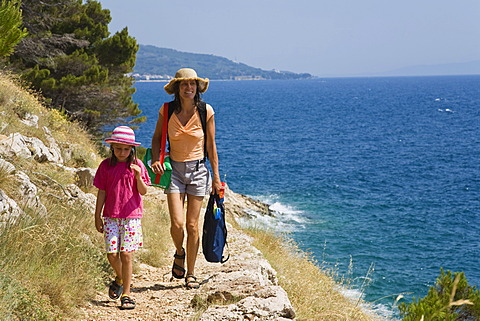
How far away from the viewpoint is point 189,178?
5.42 m

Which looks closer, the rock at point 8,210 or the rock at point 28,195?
the rock at point 8,210

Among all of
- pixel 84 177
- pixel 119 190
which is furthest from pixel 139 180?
pixel 84 177

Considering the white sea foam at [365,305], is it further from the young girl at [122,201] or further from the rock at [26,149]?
the rock at [26,149]

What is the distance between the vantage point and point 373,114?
279 ft

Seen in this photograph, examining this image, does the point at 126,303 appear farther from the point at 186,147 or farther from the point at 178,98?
the point at 178,98

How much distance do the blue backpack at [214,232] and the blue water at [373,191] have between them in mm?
1739

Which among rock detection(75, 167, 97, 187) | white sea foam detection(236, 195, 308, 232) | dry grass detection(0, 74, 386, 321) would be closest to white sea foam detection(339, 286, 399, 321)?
dry grass detection(0, 74, 386, 321)

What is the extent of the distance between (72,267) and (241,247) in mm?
3639

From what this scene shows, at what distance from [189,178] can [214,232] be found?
68 centimetres

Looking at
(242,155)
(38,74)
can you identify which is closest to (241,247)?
(38,74)

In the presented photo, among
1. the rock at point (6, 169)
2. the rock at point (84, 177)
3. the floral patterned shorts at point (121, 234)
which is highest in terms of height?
the rock at point (6, 169)

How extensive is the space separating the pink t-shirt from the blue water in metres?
2.45

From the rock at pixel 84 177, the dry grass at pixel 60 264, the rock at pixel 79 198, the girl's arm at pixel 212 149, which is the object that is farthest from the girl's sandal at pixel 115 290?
the rock at pixel 84 177

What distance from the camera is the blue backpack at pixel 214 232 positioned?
5.63m
